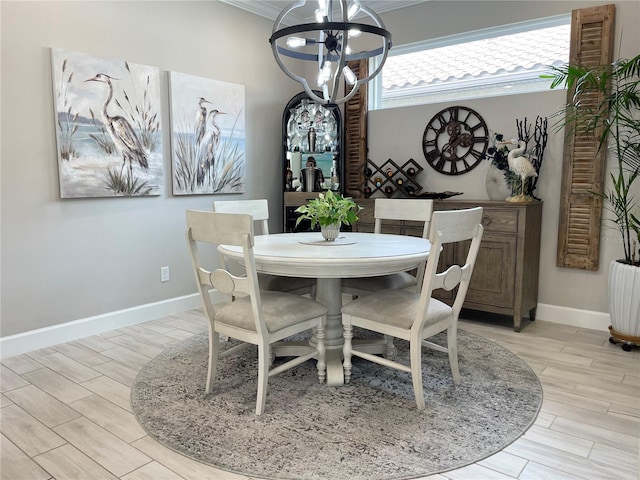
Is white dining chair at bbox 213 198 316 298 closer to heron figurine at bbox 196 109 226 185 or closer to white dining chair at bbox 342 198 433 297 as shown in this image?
white dining chair at bbox 342 198 433 297

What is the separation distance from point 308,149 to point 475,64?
169cm

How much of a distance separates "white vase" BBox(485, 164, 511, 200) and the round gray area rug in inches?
55.1

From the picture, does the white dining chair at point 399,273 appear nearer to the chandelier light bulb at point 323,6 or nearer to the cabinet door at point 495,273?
the cabinet door at point 495,273

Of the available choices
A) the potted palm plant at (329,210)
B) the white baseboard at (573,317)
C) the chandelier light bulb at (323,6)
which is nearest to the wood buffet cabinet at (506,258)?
the white baseboard at (573,317)

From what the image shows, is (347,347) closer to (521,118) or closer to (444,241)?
(444,241)

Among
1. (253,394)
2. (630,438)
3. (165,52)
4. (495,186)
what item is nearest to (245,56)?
(165,52)

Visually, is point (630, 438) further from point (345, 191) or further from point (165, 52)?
point (165, 52)

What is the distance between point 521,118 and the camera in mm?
3586

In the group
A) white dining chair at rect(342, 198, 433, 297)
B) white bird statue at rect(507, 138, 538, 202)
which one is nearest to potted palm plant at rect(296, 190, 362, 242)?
white dining chair at rect(342, 198, 433, 297)

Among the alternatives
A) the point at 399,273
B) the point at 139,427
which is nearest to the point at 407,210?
the point at 399,273

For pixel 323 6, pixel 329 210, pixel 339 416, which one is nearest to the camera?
pixel 339 416

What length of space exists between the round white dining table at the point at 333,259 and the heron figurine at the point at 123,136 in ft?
4.26

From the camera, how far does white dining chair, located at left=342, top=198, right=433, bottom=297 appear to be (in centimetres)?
280

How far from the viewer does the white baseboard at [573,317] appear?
338 cm
